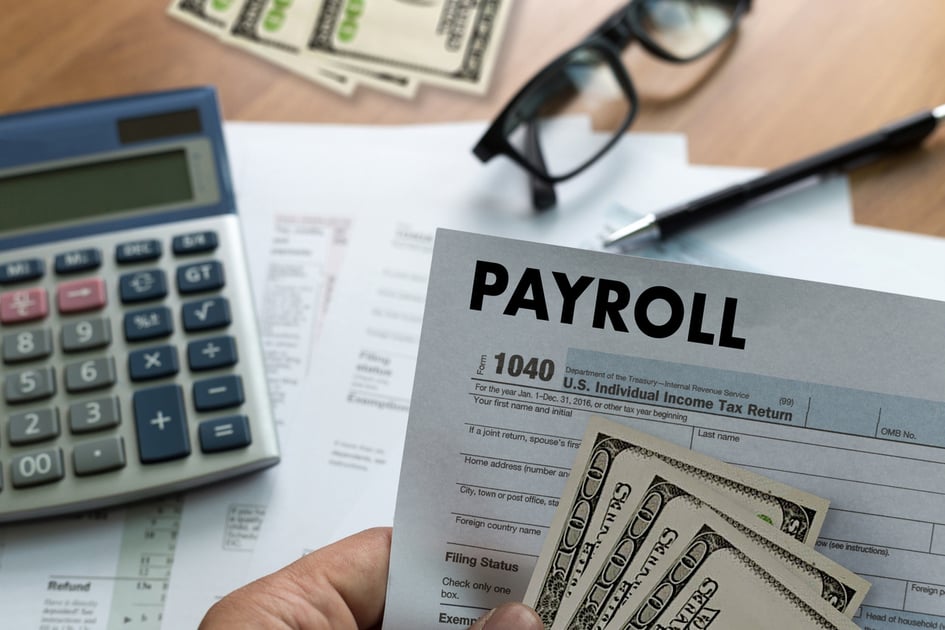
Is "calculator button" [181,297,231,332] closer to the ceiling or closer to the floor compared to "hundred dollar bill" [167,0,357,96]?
closer to the floor

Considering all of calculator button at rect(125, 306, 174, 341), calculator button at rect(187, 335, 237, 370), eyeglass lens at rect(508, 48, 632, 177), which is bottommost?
calculator button at rect(187, 335, 237, 370)

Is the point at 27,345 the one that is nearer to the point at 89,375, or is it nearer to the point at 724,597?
the point at 89,375

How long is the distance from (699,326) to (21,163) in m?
0.47

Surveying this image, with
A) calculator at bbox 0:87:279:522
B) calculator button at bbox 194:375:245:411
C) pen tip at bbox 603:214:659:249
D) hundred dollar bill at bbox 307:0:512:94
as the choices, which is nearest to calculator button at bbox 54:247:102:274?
calculator at bbox 0:87:279:522

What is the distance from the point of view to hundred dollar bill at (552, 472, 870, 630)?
369 mm

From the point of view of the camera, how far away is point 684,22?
0.67m

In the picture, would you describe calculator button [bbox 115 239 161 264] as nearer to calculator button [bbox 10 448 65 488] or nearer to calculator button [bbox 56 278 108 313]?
calculator button [bbox 56 278 108 313]

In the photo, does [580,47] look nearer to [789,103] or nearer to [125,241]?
[789,103]

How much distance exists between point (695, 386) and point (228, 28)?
0.48m

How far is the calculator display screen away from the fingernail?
0.35 m

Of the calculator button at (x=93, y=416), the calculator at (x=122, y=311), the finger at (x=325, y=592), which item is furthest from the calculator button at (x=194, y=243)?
the finger at (x=325, y=592)

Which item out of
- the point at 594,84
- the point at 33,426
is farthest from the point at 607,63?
the point at 33,426

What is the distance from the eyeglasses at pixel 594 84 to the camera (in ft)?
1.96

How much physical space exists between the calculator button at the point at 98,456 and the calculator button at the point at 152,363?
4cm
